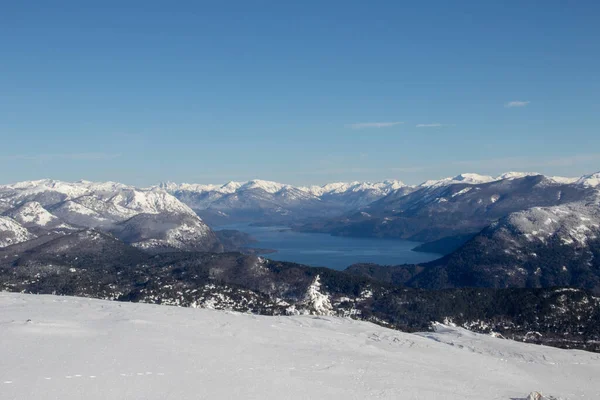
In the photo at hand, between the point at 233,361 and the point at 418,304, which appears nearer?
the point at 233,361

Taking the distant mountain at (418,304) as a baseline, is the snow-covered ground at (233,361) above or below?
above

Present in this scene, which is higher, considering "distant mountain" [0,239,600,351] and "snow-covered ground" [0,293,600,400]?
"snow-covered ground" [0,293,600,400]

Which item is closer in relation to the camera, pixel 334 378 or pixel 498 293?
pixel 334 378

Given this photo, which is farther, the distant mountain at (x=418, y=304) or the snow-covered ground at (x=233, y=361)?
the distant mountain at (x=418, y=304)

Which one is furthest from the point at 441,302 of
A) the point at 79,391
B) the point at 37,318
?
the point at 79,391

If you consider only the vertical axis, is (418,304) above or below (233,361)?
below

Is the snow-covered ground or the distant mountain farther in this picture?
the distant mountain

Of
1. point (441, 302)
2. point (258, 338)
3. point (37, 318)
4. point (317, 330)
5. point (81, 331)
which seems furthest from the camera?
point (441, 302)

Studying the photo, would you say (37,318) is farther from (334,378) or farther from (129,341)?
(334,378)
